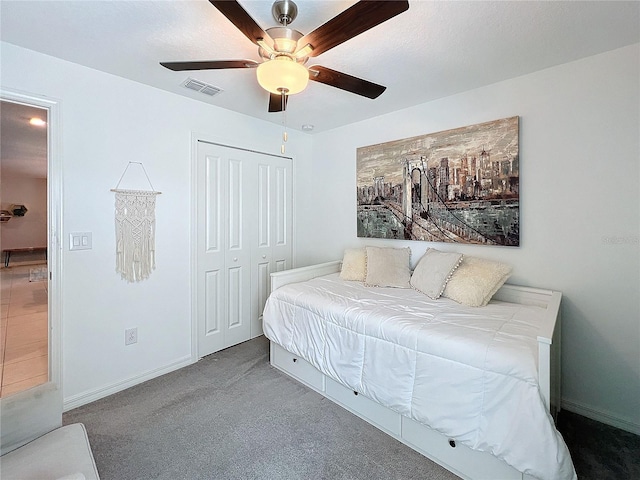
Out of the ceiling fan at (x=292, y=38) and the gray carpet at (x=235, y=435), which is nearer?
the ceiling fan at (x=292, y=38)

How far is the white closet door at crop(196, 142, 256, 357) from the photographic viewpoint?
2.86 meters

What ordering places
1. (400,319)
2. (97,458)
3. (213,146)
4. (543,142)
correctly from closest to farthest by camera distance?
(97,458)
(400,319)
(543,142)
(213,146)

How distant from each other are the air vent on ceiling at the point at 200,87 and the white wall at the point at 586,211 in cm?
214

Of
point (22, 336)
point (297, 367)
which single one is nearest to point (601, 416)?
point (297, 367)

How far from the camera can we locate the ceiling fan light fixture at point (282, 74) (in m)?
1.42

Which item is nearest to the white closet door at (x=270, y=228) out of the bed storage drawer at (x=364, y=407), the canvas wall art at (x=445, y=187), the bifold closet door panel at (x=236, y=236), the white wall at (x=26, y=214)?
the bifold closet door panel at (x=236, y=236)

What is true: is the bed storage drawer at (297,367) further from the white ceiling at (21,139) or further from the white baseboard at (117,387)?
the white ceiling at (21,139)

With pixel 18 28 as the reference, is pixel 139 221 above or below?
below

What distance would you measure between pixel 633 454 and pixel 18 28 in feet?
14.0

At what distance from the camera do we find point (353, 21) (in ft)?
4.03

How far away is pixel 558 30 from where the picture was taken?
1678mm

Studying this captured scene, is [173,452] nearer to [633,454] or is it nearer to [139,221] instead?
[139,221]

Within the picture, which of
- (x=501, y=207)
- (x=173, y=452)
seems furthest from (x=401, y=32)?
(x=173, y=452)

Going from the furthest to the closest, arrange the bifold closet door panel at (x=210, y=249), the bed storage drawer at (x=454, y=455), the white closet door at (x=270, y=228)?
1. the white closet door at (x=270, y=228)
2. the bifold closet door panel at (x=210, y=249)
3. the bed storage drawer at (x=454, y=455)
